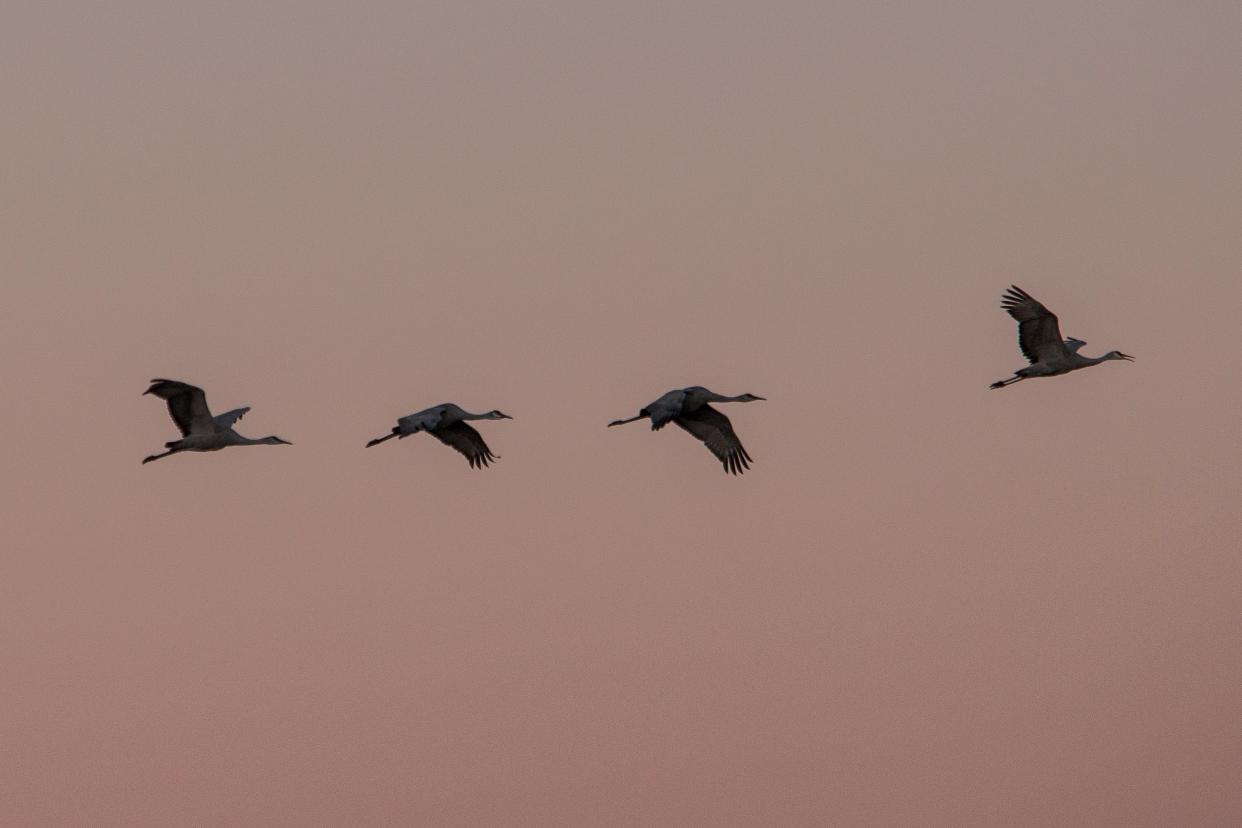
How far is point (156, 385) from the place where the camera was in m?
53.9

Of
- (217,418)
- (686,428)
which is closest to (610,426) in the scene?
(686,428)

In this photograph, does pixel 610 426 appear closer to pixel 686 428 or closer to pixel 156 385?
pixel 686 428

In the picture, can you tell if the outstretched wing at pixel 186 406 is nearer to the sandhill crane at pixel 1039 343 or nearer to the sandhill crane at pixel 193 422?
the sandhill crane at pixel 193 422

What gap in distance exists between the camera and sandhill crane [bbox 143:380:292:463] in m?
54.6

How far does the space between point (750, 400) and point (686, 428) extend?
5.93ft

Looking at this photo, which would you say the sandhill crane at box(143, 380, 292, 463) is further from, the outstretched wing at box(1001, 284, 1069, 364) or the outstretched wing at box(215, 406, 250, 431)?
the outstretched wing at box(1001, 284, 1069, 364)

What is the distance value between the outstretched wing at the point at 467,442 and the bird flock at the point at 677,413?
0.02m

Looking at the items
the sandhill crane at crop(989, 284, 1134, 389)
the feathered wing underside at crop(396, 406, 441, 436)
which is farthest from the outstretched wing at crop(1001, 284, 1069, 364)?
the feathered wing underside at crop(396, 406, 441, 436)

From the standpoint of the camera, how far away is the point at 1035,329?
57688mm

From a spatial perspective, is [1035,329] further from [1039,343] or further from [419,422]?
[419,422]

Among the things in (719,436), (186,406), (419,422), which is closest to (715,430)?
(719,436)

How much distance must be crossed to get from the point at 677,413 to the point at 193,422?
1039 cm

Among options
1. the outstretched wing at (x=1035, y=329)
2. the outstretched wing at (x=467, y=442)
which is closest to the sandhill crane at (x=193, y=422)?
the outstretched wing at (x=467, y=442)

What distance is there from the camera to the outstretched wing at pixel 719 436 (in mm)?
60719
